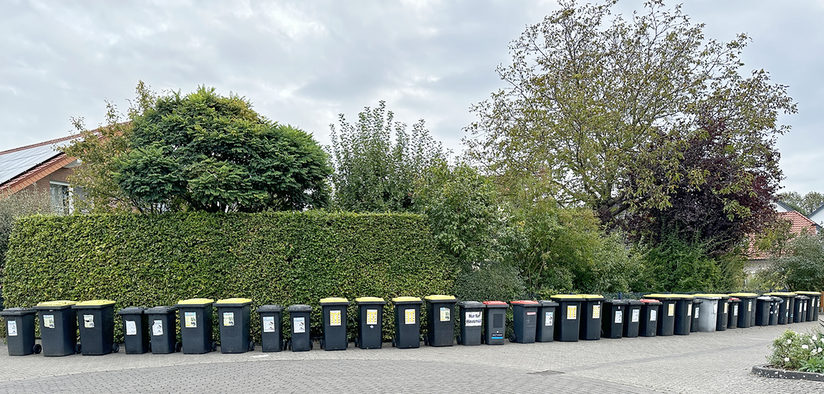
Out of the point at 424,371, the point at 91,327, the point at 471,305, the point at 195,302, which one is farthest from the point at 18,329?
the point at 471,305

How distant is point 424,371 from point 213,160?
5.70m

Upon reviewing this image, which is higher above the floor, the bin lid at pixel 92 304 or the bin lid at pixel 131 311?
the bin lid at pixel 92 304

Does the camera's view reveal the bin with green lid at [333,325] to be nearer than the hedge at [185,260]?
Yes

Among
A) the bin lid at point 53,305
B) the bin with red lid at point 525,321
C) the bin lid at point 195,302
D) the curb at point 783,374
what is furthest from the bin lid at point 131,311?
the curb at point 783,374

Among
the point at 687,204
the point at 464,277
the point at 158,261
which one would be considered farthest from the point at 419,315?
the point at 687,204

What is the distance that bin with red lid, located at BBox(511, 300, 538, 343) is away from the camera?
11500 mm

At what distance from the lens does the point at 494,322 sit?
1124 centimetres

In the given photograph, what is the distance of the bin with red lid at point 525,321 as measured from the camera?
37.7 ft

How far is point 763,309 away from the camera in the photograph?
53.3 feet

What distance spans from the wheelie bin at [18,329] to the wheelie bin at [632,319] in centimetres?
1167

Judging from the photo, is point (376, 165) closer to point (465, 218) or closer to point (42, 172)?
point (465, 218)

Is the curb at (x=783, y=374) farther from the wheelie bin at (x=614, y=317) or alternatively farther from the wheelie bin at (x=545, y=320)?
the wheelie bin at (x=614, y=317)

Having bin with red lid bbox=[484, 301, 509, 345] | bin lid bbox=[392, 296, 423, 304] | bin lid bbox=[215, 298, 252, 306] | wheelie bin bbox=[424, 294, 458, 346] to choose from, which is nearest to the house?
bin lid bbox=[215, 298, 252, 306]

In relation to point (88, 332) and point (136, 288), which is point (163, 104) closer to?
point (136, 288)
